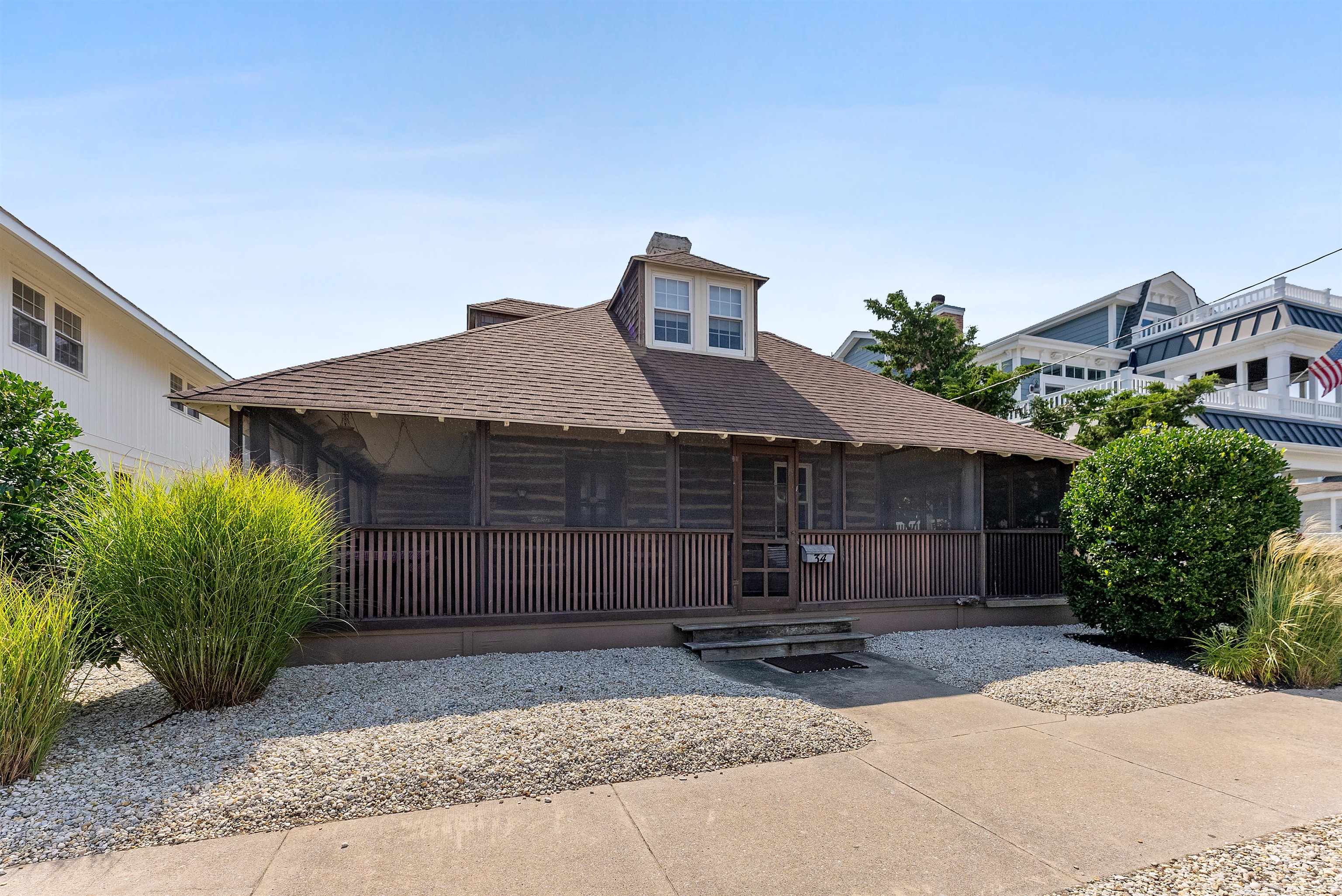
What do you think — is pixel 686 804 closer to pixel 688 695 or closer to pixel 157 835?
pixel 688 695

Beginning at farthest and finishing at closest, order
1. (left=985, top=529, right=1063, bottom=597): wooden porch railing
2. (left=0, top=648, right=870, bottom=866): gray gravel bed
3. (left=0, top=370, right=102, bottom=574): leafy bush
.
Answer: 1. (left=985, top=529, right=1063, bottom=597): wooden porch railing
2. (left=0, top=370, right=102, bottom=574): leafy bush
3. (left=0, top=648, right=870, bottom=866): gray gravel bed

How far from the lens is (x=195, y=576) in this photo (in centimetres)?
469

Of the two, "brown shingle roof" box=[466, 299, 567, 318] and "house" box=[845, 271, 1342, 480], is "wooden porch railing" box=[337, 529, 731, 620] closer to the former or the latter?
"brown shingle roof" box=[466, 299, 567, 318]

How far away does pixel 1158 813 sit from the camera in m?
3.66

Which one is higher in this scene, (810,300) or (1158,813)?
(810,300)

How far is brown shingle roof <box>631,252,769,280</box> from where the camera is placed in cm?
967

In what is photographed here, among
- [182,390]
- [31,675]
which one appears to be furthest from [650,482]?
[182,390]

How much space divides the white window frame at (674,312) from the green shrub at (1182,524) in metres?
6.20

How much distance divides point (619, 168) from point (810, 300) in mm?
5353

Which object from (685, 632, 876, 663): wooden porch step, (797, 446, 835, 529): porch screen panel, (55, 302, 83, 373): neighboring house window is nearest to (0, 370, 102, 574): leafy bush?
(55, 302, 83, 373): neighboring house window

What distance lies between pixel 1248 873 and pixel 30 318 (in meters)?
14.3

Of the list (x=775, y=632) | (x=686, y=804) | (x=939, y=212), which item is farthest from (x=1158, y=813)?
(x=939, y=212)

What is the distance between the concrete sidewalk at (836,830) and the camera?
2.89 meters

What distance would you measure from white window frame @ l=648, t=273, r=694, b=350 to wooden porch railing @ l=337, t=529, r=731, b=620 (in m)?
3.43
